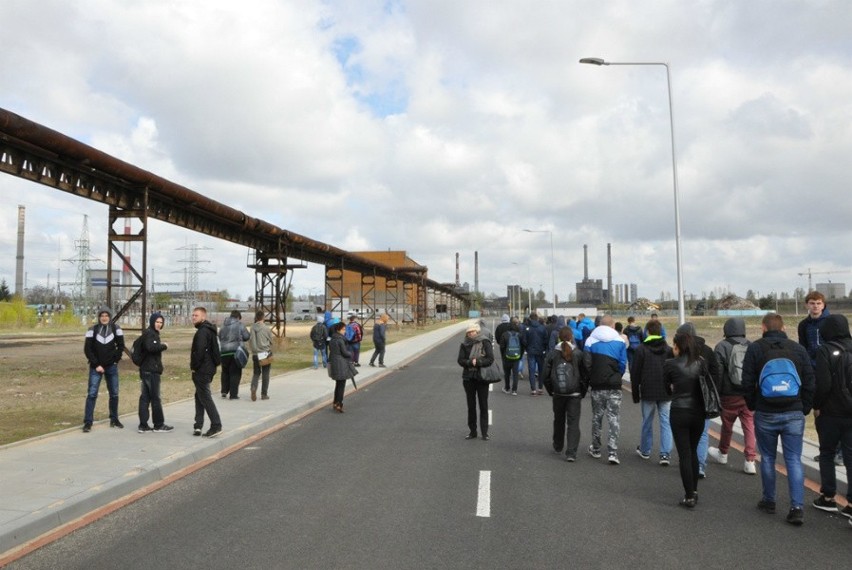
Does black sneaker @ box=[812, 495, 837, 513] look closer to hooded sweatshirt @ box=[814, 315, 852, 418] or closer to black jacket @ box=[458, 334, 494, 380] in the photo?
hooded sweatshirt @ box=[814, 315, 852, 418]

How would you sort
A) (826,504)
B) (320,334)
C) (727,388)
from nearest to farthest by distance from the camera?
(826,504) < (727,388) < (320,334)

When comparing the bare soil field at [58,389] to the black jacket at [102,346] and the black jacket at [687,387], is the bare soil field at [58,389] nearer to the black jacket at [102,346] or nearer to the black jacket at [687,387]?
the black jacket at [102,346]

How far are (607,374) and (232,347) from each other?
27.4 ft

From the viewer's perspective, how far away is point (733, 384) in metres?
7.76

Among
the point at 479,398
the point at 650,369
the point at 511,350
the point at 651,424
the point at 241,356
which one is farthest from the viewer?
the point at 511,350

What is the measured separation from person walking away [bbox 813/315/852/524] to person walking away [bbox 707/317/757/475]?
5.13 ft

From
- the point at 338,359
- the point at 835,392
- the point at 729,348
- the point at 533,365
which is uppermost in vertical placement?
the point at 729,348

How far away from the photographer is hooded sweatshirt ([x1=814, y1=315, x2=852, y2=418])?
5.73 m

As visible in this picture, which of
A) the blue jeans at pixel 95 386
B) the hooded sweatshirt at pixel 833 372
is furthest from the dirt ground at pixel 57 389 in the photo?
the hooded sweatshirt at pixel 833 372

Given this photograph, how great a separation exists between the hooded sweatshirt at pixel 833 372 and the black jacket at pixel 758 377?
83 mm

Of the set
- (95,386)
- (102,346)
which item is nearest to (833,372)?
(102,346)

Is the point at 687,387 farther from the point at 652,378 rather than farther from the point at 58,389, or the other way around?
the point at 58,389

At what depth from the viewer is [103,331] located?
9750 mm

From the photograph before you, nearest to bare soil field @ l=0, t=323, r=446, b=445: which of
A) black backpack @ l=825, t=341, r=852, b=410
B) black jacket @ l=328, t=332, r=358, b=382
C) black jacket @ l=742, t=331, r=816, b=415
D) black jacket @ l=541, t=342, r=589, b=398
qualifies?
black jacket @ l=328, t=332, r=358, b=382
